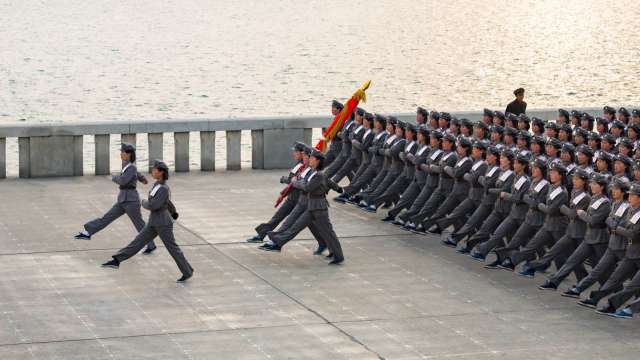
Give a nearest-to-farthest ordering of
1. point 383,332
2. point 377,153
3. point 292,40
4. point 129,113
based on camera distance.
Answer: point 383,332
point 377,153
point 129,113
point 292,40

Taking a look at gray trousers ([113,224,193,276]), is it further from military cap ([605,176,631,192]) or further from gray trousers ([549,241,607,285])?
military cap ([605,176,631,192])

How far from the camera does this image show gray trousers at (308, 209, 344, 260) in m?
18.7

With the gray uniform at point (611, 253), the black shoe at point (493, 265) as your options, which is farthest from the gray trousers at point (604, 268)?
the black shoe at point (493, 265)

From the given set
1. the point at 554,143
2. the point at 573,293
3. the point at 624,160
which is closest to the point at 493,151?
the point at 554,143

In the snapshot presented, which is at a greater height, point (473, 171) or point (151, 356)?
point (473, 171)

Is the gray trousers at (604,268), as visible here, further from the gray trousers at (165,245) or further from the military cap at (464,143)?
the gray trousers at (165,245)

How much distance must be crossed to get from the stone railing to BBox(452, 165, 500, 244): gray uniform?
7480mm

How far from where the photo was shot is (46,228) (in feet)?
67.9

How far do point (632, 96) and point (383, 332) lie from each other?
47973 millimetres

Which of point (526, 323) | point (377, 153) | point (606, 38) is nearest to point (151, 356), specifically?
point (526, 323)

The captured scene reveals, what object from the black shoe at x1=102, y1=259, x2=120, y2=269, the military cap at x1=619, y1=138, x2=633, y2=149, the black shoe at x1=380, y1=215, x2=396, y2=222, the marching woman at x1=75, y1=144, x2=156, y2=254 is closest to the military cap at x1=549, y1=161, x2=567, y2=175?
the military cap at x1=619, y1=138, x2=633, y2=149

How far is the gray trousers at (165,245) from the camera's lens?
17562mm

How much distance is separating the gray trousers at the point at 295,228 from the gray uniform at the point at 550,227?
261cm

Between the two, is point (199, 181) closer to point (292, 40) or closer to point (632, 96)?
point (632, 96)
